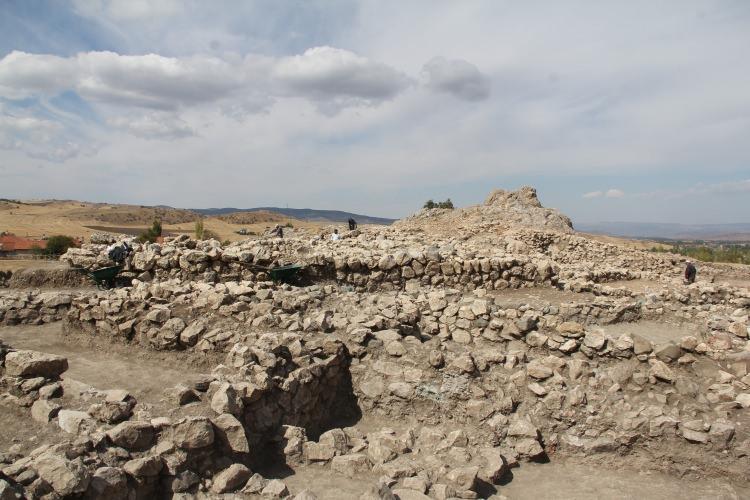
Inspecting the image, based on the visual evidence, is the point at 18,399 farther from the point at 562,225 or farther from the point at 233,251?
the point at 562,225

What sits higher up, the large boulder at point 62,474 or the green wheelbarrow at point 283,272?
the green wheelbarrow at point 283,272

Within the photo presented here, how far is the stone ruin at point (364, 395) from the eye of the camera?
4.49 metres

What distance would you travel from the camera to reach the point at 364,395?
679 centimetres

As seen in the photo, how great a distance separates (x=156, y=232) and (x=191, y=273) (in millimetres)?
37637

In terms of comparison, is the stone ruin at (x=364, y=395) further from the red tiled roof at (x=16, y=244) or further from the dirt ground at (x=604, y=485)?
the red tiled roof at (x=16, y=244)

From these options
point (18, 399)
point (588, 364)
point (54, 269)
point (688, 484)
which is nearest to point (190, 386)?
point (18, 399)

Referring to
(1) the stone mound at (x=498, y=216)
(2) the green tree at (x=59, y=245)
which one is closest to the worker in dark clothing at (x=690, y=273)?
(1) the stone mound at (x=498, y=216)

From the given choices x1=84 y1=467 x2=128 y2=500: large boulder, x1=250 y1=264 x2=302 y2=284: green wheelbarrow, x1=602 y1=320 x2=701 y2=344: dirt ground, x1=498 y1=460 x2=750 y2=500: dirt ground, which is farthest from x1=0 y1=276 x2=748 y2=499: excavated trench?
x1=250 y1=264 x2=302 y2=284: green wheelbarrow

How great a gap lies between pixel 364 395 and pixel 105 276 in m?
7.98

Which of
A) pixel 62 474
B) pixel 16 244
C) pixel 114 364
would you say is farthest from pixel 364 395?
pixel 16 244

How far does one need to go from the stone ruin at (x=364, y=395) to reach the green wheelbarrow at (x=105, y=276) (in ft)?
3.41

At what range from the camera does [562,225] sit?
1089 inches

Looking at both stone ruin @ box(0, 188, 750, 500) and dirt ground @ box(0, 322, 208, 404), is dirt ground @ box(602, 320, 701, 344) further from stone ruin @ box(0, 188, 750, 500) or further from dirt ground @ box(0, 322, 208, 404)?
dirt ground @ box(0, 322, 208, 404)

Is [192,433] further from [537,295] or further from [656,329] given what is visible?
[656,329]
